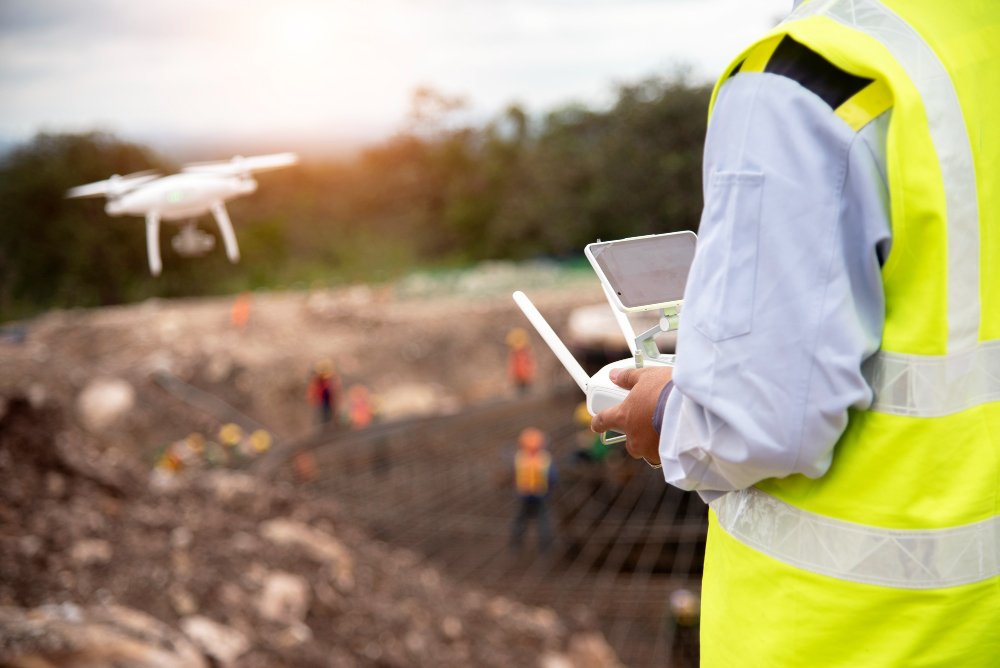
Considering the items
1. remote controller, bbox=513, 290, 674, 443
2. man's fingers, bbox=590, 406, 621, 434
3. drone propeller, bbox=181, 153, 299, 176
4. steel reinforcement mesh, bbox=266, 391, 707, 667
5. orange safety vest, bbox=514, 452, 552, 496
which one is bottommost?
steel reinforcement mesh, bbox=266, 391, 707, 667

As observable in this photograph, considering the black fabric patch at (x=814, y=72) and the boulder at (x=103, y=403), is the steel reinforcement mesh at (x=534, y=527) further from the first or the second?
the black fabric patch at (x=814, y=72)

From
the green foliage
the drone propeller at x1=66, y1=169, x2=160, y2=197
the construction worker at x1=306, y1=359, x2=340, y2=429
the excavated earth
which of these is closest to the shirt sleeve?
the drone propeller at x1=66, y1=169, x2=160, y2=197

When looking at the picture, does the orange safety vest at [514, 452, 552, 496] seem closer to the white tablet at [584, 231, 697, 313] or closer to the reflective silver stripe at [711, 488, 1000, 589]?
the white tablet at [584, 231, 697, 313]

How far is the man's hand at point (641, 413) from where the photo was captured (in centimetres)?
111

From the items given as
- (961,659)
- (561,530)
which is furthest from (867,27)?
(561,530)

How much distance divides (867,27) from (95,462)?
18.5ft

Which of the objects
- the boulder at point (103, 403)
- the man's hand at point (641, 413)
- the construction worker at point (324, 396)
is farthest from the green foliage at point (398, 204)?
the construction worker at point (324, 396)

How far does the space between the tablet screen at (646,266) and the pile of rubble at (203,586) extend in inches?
115

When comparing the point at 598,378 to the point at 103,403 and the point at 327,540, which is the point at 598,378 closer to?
the point at 327,540

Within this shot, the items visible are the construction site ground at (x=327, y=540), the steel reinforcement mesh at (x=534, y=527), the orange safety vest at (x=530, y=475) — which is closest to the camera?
the construction site ground at (x=327, y=540)

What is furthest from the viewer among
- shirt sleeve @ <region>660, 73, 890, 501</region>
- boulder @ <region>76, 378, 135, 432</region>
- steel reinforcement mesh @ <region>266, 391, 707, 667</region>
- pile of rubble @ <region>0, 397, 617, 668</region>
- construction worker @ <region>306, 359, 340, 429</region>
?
construction worker @ <region>306, 359, 340, 429</region>

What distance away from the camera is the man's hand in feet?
3.64

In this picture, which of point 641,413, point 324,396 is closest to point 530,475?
point 324,396

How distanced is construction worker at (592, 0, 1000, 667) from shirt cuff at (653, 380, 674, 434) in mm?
16
